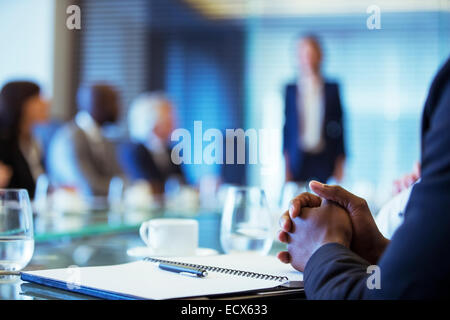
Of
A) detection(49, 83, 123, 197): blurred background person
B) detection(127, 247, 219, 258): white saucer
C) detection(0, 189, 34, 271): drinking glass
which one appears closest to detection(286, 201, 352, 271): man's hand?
detection(127, 247, 219, 258): white saucer

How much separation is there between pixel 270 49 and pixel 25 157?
2.77m

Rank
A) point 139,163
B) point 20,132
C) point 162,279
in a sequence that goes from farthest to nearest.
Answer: point 139,163, point 20,132, point 162,279

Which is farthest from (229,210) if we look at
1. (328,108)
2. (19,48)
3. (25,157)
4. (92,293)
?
(19,48)

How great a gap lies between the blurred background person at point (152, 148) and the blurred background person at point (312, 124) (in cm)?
90

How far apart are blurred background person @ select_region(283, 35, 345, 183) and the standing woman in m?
1.59

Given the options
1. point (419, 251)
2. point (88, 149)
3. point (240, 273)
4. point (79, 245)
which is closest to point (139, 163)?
point (88, 149)

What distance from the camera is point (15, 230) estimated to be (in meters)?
0.78

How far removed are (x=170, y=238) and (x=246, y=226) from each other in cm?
13

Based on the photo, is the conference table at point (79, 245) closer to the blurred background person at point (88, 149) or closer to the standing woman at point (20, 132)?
the standing woman at point (20, 132)

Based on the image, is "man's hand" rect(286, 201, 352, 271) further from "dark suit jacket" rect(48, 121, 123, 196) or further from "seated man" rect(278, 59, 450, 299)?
"dark suit jacket" rect(48, 121, 123, 196)

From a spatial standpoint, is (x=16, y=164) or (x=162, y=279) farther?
(x=16, y=164)

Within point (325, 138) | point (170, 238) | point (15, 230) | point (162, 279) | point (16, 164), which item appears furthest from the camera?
point (325, 138)

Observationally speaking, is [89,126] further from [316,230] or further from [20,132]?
[316,230]

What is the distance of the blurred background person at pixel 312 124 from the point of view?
3.66m
